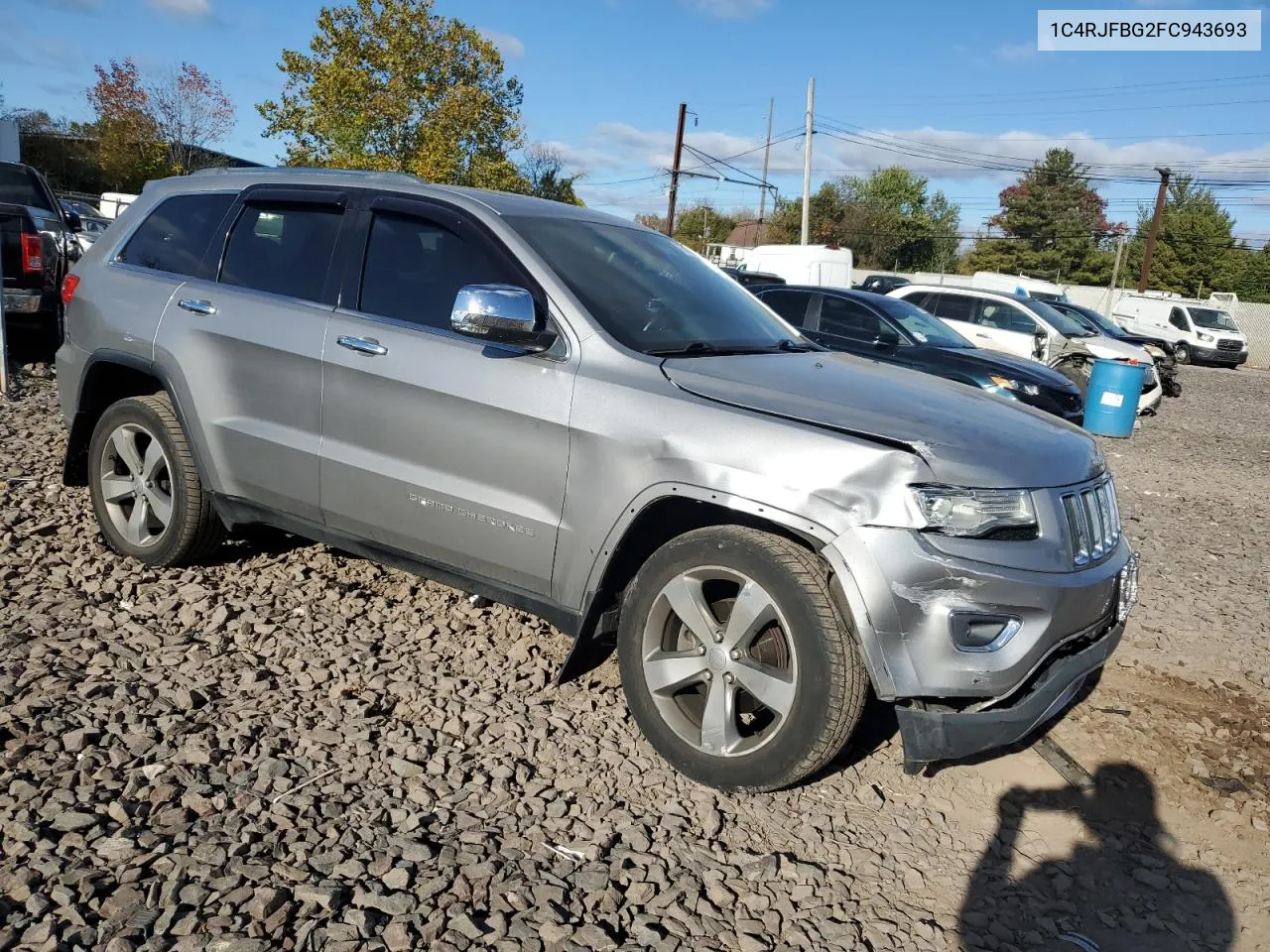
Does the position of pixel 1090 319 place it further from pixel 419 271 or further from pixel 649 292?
pixel 419 271

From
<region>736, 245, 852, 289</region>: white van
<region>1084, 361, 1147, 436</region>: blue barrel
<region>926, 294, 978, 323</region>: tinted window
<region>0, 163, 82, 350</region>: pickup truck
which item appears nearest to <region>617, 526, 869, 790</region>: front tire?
<region>0, 163, 82, 350</region>: pickup truck

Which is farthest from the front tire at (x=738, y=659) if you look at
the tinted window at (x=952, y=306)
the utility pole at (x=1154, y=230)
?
the utility pole at (x=1154, y=230)

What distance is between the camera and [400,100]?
83.9 ft

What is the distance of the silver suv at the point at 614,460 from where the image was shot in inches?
112

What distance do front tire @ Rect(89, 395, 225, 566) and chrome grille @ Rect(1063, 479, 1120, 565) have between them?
347 cm

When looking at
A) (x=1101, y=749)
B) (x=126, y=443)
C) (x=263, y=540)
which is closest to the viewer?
(x=1101, y=749)

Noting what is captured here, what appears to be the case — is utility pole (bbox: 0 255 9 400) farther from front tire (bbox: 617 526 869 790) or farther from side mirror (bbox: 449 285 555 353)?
front tire (bbox: 617 526 869 790)

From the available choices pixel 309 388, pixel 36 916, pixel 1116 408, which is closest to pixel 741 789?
pixel 36 916

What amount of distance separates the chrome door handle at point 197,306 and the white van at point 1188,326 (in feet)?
105

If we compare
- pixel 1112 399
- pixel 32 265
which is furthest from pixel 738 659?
pixel 1112 399

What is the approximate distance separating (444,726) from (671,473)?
4.07 ft

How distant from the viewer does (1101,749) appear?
379 centimetres

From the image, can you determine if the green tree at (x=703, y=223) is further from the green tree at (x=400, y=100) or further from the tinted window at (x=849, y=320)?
the tinted window at (x=849, y=320)

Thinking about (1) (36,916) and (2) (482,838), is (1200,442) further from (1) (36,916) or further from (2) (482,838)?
(1) (36,916)
